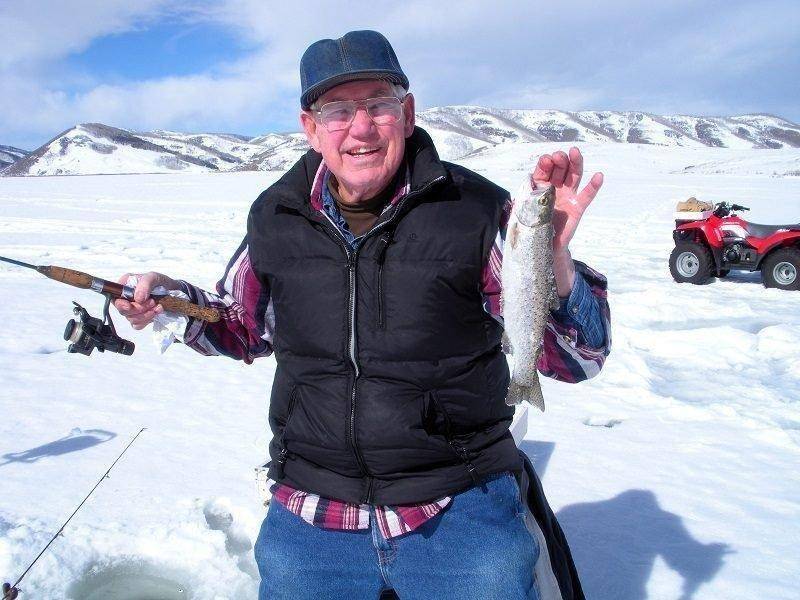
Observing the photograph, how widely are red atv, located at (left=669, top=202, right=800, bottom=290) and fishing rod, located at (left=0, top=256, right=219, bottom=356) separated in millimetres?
7187

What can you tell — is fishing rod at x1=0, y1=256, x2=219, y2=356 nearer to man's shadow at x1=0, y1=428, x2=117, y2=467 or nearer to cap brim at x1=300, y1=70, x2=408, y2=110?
cap brim at x1=300, y1=70, x2=408, y2=110

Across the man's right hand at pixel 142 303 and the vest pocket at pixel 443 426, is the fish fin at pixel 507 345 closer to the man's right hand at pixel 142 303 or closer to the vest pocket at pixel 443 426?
the vest pocket at pixel 443 426

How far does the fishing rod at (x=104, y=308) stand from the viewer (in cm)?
215

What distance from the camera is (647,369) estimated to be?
478 centimetres

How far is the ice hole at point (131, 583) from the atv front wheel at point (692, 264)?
7.25 m

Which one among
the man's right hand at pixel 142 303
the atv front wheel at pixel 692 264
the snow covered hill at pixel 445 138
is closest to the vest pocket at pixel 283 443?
the man's right hand at pixel 142 303

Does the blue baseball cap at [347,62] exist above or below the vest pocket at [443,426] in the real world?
above

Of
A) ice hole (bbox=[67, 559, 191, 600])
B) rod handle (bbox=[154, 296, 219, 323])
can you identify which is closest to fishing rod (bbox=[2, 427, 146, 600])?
ice hole (bbox=[67, 559, 191, 600])

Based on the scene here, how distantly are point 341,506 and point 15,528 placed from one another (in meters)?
1.67

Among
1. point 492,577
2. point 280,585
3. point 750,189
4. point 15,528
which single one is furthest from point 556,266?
point 750,189

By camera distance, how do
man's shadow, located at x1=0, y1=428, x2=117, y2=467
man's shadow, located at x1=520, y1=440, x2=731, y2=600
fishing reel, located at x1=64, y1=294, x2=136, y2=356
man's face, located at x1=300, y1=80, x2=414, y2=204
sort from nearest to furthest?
man's face, located at x1=300, y1=80, x2=414, y2=204
fishing reel, located at x1=64, y1=294, x2=136, y2=356
man's shadow, located at x1=520, y1=440, x2=731, y2=600
man's shadow, located at x1=0, y1=428, x2=117, y2=467

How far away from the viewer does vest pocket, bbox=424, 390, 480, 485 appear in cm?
192

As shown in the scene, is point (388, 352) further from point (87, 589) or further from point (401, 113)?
point (87, 589)

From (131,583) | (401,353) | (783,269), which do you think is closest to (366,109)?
(401,353)
